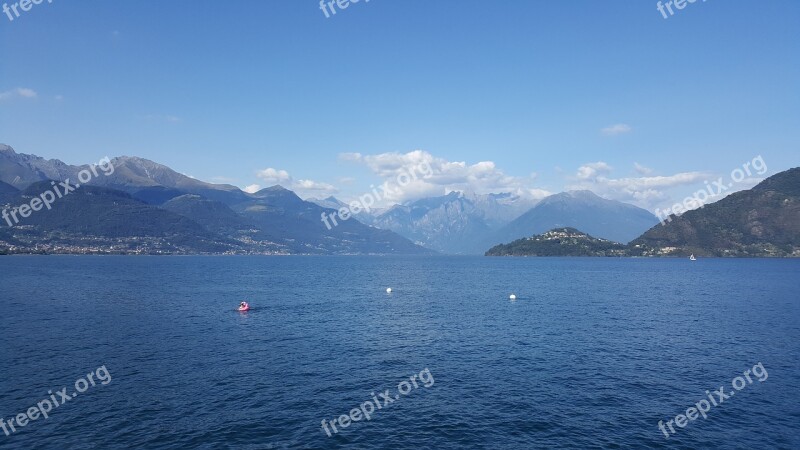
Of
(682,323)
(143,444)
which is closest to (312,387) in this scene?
(143,444)

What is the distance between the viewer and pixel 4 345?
228 feet

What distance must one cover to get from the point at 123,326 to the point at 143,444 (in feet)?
194

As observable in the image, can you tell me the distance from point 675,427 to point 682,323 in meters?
64.1

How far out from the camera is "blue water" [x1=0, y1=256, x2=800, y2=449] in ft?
136

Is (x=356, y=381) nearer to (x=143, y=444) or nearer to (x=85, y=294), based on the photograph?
(x=143, y=444)

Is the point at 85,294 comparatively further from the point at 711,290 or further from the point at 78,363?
the point at 711,290

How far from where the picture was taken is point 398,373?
59719 millimetres

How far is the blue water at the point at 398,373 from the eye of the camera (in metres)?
41.4

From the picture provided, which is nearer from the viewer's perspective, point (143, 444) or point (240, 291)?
point (143, 444)

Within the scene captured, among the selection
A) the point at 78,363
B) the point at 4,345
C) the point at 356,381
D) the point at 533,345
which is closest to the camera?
the point at 356,381

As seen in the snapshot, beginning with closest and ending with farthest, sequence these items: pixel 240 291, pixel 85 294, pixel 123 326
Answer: pixel 123 326, pixel 85 294, pixel 240 291

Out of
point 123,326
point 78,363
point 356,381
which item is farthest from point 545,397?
point 123,326

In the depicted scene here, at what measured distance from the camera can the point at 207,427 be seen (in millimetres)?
42000

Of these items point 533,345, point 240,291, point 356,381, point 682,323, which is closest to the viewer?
point 356,381
